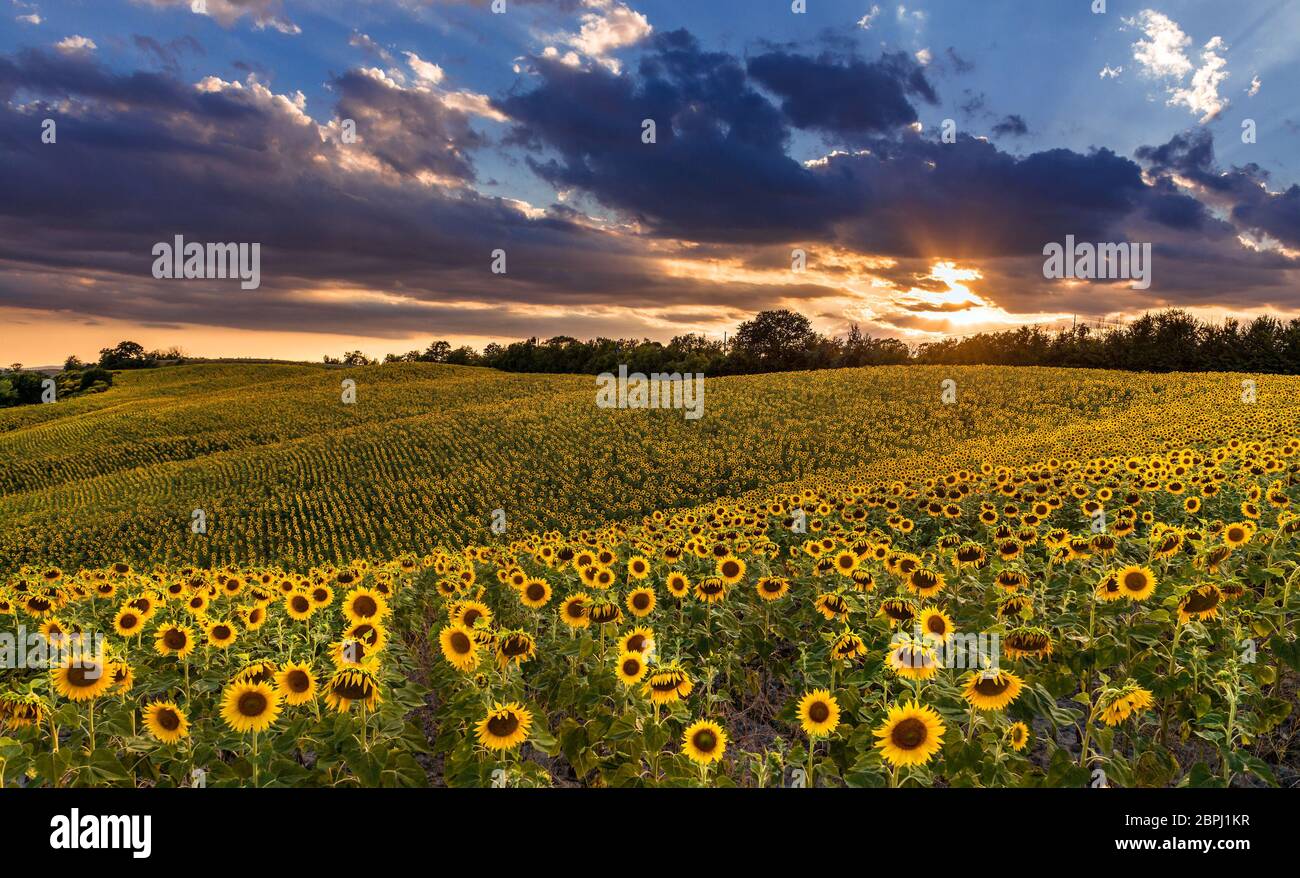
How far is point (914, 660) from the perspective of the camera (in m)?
4.37

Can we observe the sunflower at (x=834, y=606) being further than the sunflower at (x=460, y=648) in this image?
Yes

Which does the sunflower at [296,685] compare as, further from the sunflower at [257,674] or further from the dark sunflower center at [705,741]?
the dark sunflower center at [705,741]

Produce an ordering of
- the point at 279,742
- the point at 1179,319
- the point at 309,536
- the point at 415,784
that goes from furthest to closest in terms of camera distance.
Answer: the point at 1179,319 < the point at 309,536 < the point at 279,742 < the point at 415,784

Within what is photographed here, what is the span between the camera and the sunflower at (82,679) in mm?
4652

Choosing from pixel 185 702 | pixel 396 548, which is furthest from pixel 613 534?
pixel 396 548

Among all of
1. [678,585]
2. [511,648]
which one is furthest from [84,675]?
[678,585]

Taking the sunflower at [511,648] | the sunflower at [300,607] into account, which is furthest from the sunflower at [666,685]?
the sunflower at [300,607]

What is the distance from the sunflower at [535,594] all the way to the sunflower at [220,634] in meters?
2.37

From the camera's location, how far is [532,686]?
5695 millimetres

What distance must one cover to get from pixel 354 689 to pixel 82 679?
6.52ft

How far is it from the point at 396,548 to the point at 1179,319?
294 ft

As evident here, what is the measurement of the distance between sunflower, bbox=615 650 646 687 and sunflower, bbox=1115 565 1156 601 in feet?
11.2

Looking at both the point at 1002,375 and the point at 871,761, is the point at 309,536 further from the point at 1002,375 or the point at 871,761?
the point at 1002,375

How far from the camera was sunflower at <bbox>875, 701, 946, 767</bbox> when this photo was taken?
377 cm
